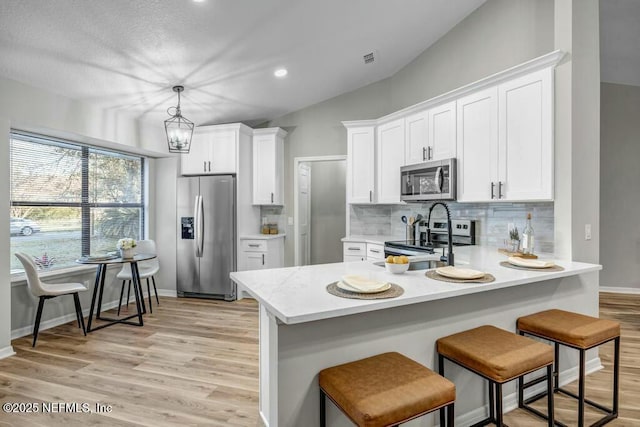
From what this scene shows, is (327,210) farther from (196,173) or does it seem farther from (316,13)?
(316,13)

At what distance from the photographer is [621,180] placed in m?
4.85

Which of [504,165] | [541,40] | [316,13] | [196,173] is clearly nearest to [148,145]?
[196,173]

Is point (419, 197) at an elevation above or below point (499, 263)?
above

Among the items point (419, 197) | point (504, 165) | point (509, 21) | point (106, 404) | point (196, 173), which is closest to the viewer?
point (106, 404)

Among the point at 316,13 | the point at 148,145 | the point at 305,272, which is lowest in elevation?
the point at 305,272

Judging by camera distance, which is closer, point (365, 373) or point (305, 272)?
point (365, 373)

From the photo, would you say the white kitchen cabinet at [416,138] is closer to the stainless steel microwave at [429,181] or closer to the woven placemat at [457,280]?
the stainless steel microwave at [429,181]

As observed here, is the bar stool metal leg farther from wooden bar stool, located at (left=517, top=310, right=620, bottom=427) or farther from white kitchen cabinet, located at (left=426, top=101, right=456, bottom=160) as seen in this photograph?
white kitchen cabinet, located at (left=426, top=101, right=456, bottom=160)

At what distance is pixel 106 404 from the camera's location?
7.35 feet

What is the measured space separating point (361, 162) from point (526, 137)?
2218 millimetres

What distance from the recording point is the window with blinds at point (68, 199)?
348 centimetres

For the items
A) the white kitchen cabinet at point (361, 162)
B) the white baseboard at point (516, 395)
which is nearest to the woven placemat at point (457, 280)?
the white baseboard at point (516, 395)

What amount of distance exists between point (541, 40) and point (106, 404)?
447 centimetres

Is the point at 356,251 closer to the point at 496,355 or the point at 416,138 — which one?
the point at 416,138
